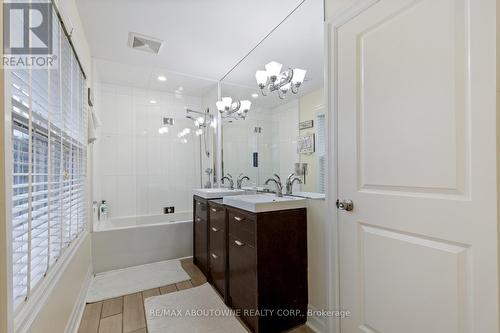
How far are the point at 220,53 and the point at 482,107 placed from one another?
7.51ft

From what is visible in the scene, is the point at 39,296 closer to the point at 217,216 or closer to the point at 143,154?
the point at 217,216

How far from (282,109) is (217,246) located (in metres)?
1.42

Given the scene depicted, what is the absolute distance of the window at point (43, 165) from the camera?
905 millimetres

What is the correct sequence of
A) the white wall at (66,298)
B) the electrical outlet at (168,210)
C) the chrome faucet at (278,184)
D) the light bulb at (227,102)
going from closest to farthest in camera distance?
1. the white wall at (66,298)
2. the chrome faucet at (278,184)
3. the light bulb at (227,102)
4. the electrical outlet at (168,210)

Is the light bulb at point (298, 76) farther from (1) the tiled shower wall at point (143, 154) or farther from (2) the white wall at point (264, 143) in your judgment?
(1) the tiled shower wall at point (143, 154)

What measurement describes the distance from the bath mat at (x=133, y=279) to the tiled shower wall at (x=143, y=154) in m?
1.09

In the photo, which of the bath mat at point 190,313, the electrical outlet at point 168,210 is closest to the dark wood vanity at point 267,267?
the bath mat at point 190,313

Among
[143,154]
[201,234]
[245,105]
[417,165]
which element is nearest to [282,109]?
[245,105]

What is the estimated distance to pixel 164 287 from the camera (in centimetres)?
232

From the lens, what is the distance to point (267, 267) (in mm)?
1603

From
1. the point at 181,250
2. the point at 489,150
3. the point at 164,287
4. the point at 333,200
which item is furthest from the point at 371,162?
the point at 181,250

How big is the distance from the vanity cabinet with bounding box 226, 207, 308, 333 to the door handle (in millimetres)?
342

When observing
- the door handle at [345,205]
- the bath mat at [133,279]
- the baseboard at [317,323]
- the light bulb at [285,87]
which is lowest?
the bath mat at [133,279]

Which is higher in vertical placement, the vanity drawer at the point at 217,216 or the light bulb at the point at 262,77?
the light bulb at the point at 262,77
